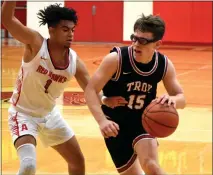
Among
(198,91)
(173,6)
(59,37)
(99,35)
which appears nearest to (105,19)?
(99,35)

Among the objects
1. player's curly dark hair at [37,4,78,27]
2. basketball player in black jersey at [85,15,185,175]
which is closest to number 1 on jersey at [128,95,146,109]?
basketball player in black jersey at [85,15,185,175]

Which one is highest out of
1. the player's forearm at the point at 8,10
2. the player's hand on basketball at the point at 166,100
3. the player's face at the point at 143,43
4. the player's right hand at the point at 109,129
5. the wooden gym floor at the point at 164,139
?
the player's forearm at the point at 8,10

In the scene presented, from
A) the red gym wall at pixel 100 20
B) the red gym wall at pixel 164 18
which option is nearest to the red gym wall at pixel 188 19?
the red gym wall at pixel 164 18

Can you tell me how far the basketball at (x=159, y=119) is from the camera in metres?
4.30

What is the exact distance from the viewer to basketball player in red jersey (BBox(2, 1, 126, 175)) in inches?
186

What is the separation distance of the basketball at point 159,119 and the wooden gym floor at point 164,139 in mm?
1833

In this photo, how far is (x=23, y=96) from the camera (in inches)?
190

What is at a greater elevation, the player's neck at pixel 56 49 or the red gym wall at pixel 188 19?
the player's neck at pixel 56 49

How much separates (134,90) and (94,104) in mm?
383

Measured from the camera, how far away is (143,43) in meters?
4.46

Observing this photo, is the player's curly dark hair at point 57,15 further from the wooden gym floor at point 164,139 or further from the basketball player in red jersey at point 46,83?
the wooden gym floor at point 164,139

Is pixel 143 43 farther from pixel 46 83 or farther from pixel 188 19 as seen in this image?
pixel 188 19

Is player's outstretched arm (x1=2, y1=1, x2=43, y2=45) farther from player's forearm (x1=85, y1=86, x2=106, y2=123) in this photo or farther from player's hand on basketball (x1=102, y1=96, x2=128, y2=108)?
player's hand on basketball (x1=102, y1=96, x2=128, y2=108)

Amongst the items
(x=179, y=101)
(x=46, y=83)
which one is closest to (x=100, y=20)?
(x=46, y=83)
